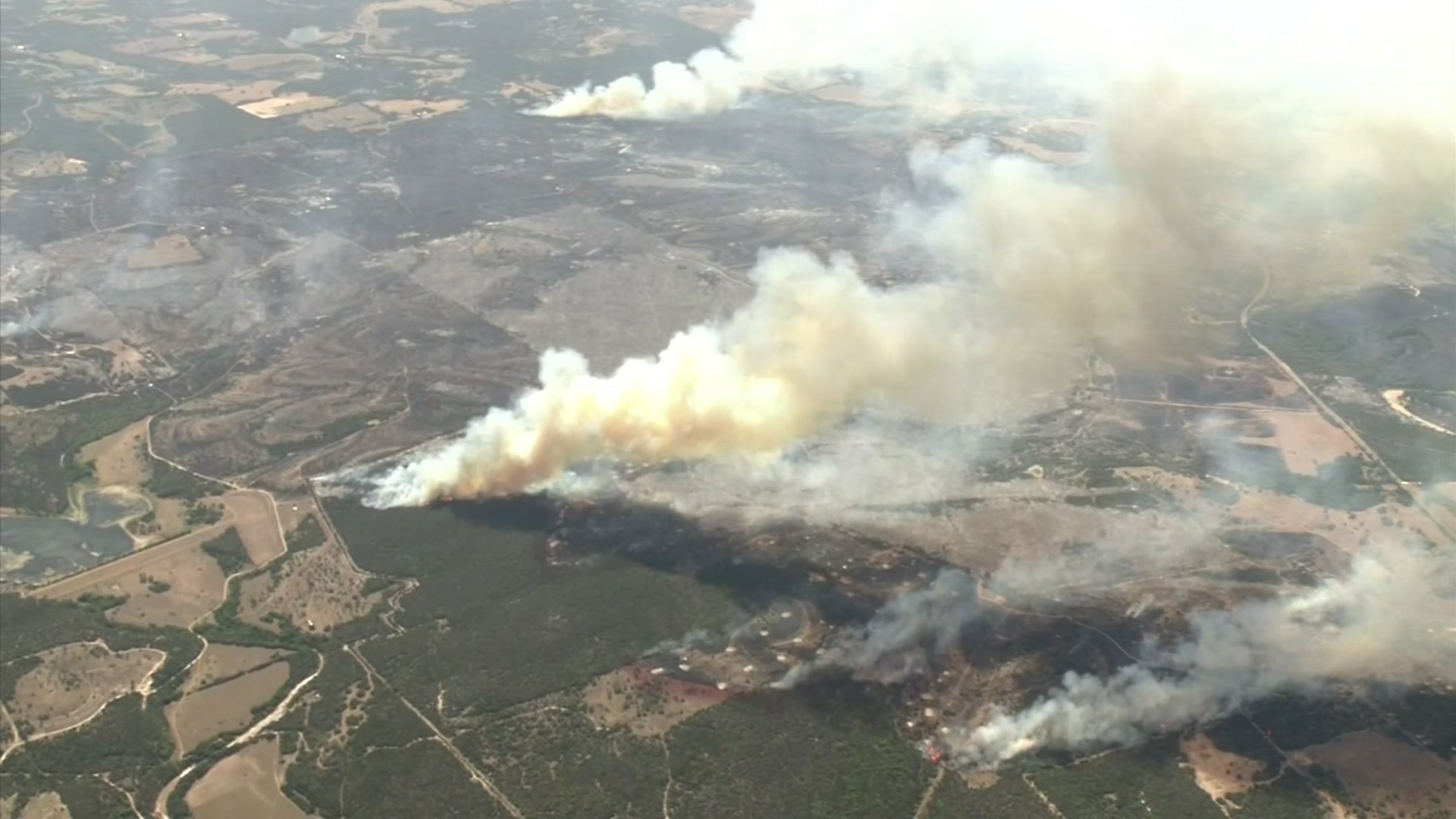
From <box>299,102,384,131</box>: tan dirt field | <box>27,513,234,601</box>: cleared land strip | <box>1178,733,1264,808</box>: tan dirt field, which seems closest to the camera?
<box>1178,733,1264,808</box>: tan dirt field

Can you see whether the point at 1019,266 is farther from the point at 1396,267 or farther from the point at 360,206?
the point at 360,206

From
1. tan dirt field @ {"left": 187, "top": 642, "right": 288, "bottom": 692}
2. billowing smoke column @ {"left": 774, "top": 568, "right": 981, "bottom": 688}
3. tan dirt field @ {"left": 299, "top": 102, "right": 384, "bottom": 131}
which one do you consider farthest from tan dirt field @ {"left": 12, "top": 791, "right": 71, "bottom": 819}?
tan dirt field @ {"left": 299, "top": 102, "right": 384, "bottom": 131}

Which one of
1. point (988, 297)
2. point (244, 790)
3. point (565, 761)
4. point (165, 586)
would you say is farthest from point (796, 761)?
point (988, 297)

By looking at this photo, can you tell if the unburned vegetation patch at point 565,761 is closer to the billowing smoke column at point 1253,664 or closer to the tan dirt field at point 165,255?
the billowing smoke column at point 1253,664

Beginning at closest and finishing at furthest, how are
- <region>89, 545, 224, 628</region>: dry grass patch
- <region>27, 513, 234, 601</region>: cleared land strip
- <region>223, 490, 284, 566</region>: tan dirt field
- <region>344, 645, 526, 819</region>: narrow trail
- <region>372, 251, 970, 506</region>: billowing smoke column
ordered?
<region>344, 645, 526, 819</region>: narrow trail < <region>89, 545, 224, 628</region>: dry grass patch < <region>27, 513, 234, 601</region>: cleared land strip < <region>223, 490, 284, 566</region>: tan dirt field < <region>372, 251, 970, 506</region>: billowing smoke column

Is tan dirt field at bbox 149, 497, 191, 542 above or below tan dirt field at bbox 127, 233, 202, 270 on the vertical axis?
below

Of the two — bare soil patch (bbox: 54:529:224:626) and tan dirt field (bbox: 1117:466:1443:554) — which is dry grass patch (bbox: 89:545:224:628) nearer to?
bare soil patch (bbox: 54:529:224:626)

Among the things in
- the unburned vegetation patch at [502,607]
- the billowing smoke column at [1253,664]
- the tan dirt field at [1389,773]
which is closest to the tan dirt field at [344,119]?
the unburned vegetation patch at [502,607]
